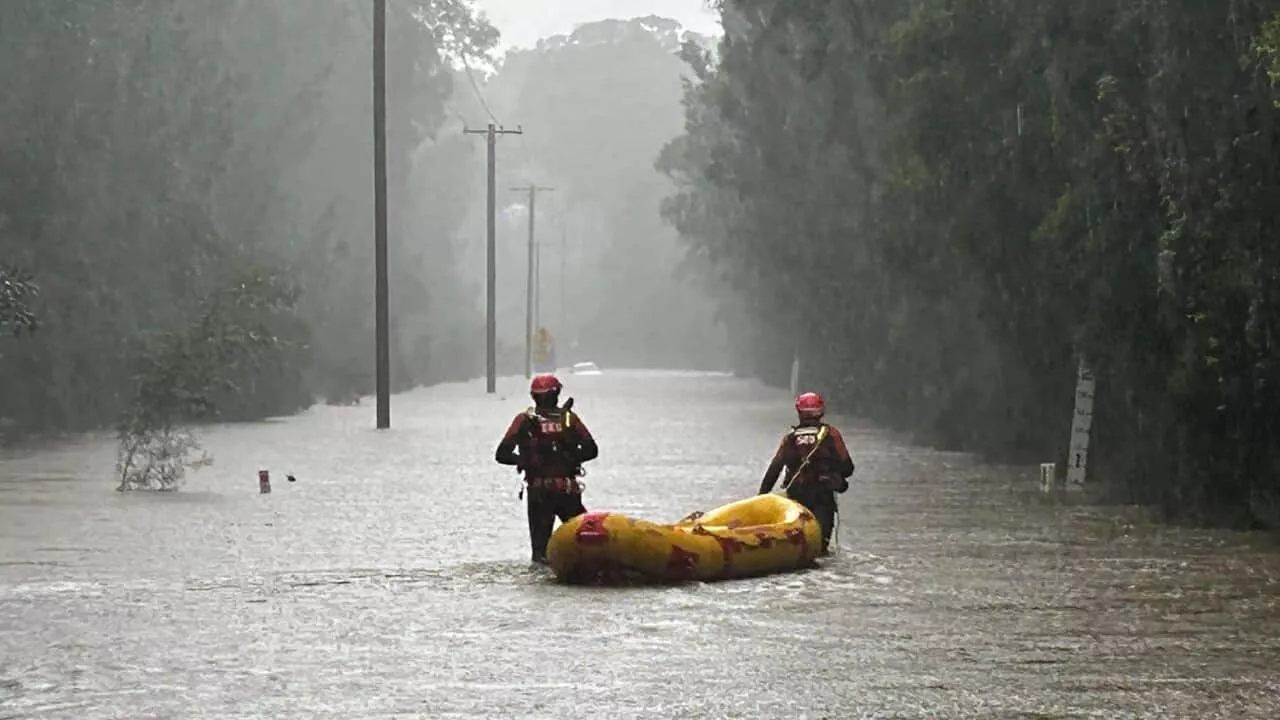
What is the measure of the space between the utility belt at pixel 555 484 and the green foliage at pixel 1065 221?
6.90 metres

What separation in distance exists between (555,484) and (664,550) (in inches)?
64.4

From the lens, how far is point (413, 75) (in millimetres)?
91750

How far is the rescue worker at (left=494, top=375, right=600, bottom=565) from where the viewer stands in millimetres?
17375

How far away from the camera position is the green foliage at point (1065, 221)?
21.2 metres

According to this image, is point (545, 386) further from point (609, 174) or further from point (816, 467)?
point (609, 174)

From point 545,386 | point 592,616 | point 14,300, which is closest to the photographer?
point 592,616

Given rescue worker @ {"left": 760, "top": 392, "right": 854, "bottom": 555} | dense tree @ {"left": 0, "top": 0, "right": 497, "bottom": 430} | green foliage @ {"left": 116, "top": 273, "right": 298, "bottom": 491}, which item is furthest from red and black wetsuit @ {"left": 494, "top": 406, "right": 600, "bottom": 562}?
dense tree @ {"left": 0, "top": 0, "right": 497, "bottom": 430}

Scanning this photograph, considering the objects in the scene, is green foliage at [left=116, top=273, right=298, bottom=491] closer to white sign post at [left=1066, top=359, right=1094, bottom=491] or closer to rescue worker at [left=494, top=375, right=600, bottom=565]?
rescue worker at [left=494, top=375, right=600, bottom=565]

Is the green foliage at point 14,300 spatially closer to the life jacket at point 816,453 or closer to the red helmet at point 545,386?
the red helmet at point 545,386

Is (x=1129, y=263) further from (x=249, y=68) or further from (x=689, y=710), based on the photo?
(x=249, y=68)

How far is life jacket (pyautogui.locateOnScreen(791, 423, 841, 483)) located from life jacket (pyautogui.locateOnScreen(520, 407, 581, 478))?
2072 millimetres

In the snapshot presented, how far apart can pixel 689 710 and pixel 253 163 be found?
183 feet

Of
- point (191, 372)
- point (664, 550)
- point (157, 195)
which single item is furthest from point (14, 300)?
point (664, 550)

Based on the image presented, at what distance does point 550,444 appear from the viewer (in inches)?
687
